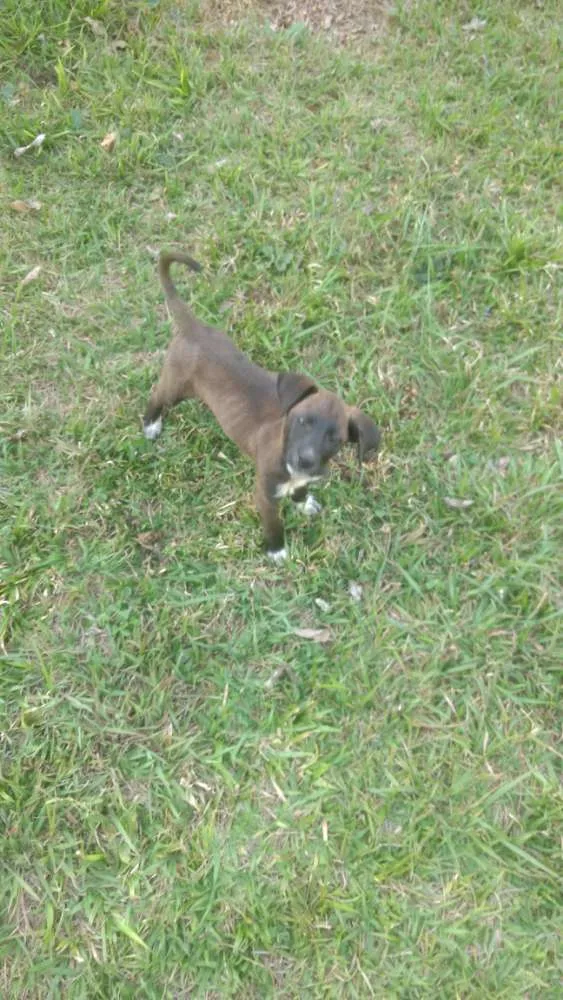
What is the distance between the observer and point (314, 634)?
3.70 m

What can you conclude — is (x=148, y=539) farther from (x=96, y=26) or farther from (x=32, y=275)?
(x=96, y=26)

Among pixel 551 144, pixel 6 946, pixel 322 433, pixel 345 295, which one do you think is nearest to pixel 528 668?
pixel 322 433

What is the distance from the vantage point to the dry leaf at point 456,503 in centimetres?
395

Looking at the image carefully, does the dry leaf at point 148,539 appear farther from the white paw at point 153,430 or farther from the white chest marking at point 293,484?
the white chest marking at point 293,484

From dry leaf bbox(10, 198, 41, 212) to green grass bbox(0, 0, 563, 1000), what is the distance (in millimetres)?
50

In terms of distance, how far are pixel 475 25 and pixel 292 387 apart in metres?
4.06

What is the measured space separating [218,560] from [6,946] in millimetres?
1962

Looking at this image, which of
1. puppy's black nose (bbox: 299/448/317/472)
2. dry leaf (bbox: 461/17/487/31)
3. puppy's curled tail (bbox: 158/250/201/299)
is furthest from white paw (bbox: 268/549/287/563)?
dry leaf (bbox: 461/17/487/31)

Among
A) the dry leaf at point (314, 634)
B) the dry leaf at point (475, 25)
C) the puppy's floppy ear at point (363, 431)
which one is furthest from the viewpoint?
the dry leaf at point (475, 25)

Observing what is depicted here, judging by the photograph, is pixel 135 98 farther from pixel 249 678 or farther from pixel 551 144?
pixel 249 678

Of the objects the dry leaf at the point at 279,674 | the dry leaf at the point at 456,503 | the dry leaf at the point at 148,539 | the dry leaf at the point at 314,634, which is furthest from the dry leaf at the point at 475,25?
the dry leaf at the point at 279,674

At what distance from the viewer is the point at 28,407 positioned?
4.23m

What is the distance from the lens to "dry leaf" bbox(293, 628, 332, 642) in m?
3.70

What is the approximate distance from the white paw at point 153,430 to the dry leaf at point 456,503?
1651 millimetres
